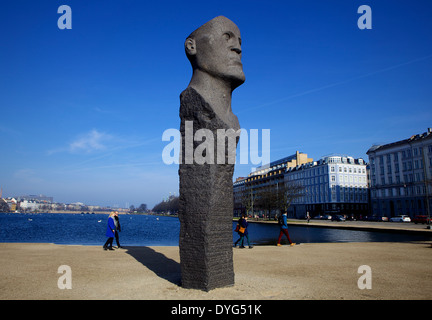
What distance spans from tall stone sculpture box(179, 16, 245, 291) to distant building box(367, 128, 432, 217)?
5969 cm

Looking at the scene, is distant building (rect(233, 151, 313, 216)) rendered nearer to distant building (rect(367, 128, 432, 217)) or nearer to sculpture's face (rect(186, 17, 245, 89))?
distant building (rect(367, 128, 432, 217))

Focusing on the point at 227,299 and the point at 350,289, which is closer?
the point at 227,299

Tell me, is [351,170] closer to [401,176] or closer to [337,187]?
[337,187]

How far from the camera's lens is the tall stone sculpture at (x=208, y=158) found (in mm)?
6535

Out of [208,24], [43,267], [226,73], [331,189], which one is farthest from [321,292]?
[331,189]

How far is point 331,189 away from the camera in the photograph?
253 feet

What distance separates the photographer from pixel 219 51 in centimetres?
705

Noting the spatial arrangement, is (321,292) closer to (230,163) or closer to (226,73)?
(230,163)

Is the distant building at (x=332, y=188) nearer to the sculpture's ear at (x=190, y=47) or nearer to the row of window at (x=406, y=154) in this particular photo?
the row of window at (x=406, y=154)

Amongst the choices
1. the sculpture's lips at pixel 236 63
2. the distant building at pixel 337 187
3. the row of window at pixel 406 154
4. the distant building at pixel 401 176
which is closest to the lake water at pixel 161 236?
the sculpture's lips at pixel 236 63

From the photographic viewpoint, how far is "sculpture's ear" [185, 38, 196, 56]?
23.7ft

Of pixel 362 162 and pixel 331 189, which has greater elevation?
pixel 362 162
